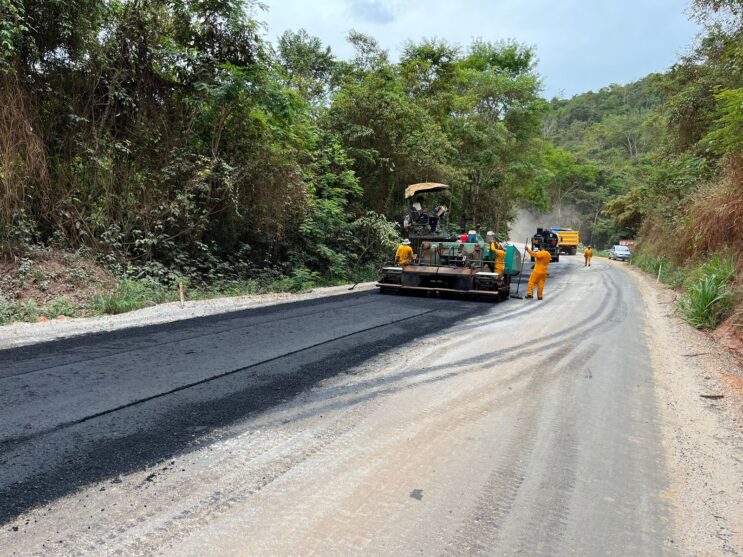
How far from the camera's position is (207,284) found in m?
12.0

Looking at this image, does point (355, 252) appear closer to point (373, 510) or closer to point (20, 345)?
point (20, 345)

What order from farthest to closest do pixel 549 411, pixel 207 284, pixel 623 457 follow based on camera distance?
pixel 207 284 → pixel 549 411 → pixel 623 457

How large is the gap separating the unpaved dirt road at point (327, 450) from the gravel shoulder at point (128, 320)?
659mm

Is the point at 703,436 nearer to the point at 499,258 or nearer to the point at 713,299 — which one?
→ the point at 713,299

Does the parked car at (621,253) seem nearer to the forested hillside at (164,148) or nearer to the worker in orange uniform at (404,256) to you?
the forested hillside at (164,148)

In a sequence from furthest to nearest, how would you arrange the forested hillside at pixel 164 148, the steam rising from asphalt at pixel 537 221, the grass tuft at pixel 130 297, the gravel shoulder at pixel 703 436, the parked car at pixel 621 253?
the steam rising from asphalt at pixel 537 221
the parked car at pixel 621 253
the forested hillside at pixel 164 148
the grass tuft at pixel 130 297
the gravel shoulder at pixel 703 436

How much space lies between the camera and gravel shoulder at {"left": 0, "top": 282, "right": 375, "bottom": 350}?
672cm

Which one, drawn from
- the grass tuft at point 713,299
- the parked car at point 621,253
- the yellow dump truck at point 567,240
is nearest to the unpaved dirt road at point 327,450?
the grass tuft at point 713,299

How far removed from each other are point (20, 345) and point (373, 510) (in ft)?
18.4

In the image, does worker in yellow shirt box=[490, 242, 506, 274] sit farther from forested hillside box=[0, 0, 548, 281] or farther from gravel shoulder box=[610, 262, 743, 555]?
forested hillside box=[0, 0, 548, 281]

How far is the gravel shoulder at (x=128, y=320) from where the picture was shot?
6718 mm

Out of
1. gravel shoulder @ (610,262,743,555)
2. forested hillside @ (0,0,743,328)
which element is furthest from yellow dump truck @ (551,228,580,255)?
gravel shoulder @ (610,262,743,555)

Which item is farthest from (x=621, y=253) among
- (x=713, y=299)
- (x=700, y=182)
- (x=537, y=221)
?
(x=713, y=299)

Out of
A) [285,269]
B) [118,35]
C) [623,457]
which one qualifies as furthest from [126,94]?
[623,457]
